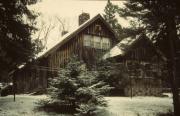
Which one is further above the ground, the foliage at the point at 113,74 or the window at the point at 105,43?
the window at the point at 105,43

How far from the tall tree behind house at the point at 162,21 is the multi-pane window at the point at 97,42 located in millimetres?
10486

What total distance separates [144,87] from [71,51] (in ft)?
27.8

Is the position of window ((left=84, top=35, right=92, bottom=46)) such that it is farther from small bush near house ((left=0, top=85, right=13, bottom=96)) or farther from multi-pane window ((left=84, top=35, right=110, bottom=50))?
small bush near house ((left=0, top=85, right=13, bottom=96))

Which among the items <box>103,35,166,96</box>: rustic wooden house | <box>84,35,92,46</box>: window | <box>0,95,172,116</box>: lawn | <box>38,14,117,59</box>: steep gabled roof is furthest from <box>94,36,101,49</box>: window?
<box>0,95,172,116</box>: lawn

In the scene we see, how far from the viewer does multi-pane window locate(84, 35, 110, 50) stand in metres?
31.0

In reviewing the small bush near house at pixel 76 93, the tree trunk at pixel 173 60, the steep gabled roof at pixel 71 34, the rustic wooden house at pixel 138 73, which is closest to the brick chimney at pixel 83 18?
the steep gabled roof at pixel 71 34

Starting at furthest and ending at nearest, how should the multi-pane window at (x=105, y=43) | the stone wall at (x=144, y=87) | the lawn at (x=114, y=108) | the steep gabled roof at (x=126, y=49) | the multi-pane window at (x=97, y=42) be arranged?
the multi-pane window at (x=105, y=43)
the multi-pane window at (x=97, y=42)
the stone wall at (x=144, y=87)
the steep gabled roof at (x=126, y=49)
the lawn at (x=114, y=108)

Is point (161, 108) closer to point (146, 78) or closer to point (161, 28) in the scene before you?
point (161, 28)

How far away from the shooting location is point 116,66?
2509cm

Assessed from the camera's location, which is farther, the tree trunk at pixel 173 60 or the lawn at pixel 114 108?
the tree trunk at pixel 173 60

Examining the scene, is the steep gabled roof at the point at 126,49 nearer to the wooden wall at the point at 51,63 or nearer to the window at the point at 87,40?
the wooden wall at the point at 51,63

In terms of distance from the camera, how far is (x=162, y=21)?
19359 mm

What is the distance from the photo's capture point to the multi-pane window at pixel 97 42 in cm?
3102

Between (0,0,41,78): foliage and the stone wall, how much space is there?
11599mm
